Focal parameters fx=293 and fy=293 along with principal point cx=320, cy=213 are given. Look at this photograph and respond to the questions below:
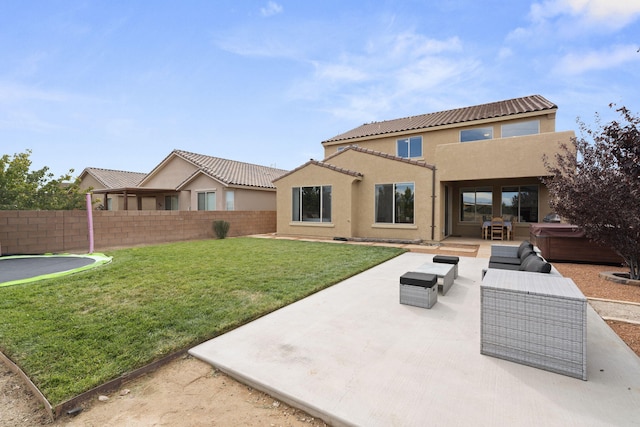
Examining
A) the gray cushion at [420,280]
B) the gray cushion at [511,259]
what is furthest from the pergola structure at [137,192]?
the gray cushion at [511,259]

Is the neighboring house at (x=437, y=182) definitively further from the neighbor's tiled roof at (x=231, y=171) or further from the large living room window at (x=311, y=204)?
the neighbor's tiled roof at (x=231, y=171)

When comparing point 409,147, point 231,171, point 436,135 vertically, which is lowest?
point 231,171

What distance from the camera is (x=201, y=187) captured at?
21500mm

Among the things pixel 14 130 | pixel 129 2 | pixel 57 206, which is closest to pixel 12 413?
pixel 129 2

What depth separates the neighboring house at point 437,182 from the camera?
42.5 ft

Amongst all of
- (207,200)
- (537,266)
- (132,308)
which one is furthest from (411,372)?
(207,200)

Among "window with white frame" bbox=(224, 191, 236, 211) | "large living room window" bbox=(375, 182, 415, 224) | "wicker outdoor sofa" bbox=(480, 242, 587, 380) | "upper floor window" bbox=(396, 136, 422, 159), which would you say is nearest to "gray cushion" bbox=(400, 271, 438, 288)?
"wicker outdoor sofa" bbox=(480, 242, 587, 380)

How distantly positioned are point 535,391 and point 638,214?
21.7 feet

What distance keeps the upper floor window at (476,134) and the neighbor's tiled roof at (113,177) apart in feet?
94.8

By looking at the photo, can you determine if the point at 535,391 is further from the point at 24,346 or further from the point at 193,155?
the point at 193,155

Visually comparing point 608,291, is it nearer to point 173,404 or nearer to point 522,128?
point 173,404

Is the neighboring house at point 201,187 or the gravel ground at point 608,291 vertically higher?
the neighboring house at point 201,187

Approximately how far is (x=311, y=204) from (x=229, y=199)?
22.8 ft

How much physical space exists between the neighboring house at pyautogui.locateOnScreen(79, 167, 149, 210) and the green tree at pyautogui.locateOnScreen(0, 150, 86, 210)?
17.6 feet
